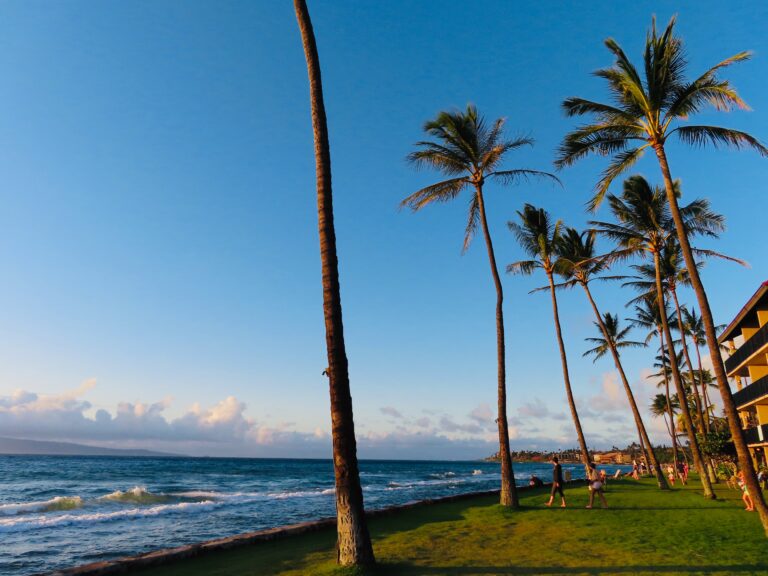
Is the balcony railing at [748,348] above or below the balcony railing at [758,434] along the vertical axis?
above

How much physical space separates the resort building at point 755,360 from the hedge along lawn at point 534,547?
16.2 metres

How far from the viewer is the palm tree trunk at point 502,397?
16.9m

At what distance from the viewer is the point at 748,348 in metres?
30.8

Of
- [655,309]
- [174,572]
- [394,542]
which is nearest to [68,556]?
[174,572]

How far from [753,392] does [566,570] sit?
98.2 feet

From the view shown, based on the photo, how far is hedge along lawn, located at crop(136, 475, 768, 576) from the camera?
875 centimetres

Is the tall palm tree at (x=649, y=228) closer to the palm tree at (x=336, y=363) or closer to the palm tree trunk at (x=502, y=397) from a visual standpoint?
the palm tree trunk at (x=502, y=397)

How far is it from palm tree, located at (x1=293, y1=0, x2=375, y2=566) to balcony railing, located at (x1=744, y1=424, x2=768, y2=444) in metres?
29.3

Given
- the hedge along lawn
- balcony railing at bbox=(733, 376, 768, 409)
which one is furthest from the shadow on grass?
balcony railing at bbox=(733, 376, 768, 409)

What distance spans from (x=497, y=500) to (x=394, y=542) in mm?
11504

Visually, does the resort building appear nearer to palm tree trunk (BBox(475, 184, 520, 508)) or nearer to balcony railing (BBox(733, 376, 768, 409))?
balcony railing (BBox(733, 376, 768, 409))

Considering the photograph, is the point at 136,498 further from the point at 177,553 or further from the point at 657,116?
the point at 657,116

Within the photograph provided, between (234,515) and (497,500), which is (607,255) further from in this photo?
(234,515)

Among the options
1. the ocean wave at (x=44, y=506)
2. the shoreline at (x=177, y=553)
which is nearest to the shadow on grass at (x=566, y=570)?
the shoreline at (x=177, y=553)
